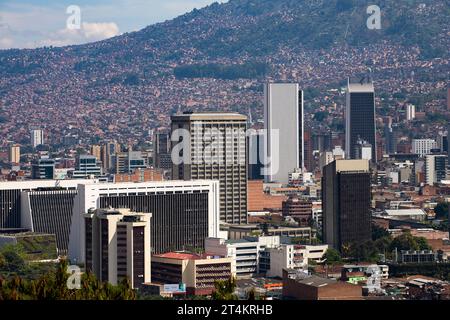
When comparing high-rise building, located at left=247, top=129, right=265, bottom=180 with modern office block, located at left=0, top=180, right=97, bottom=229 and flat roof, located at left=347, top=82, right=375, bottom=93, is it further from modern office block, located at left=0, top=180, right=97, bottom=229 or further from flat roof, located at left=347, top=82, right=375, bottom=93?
modern office block, located at left=0, top=180, right=97, bottom=229

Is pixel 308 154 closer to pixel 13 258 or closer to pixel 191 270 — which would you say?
pixel 13 258

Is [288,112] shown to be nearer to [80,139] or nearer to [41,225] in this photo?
[80,139]

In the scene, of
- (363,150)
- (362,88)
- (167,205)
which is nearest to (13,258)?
(167,205)

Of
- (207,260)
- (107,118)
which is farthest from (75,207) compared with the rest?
(107,118)

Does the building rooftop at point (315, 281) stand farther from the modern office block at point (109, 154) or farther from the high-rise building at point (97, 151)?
the high-rise building at point (97, 151)

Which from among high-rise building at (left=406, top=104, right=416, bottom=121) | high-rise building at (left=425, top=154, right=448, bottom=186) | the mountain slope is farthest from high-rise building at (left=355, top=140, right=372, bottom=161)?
the mountain slope
